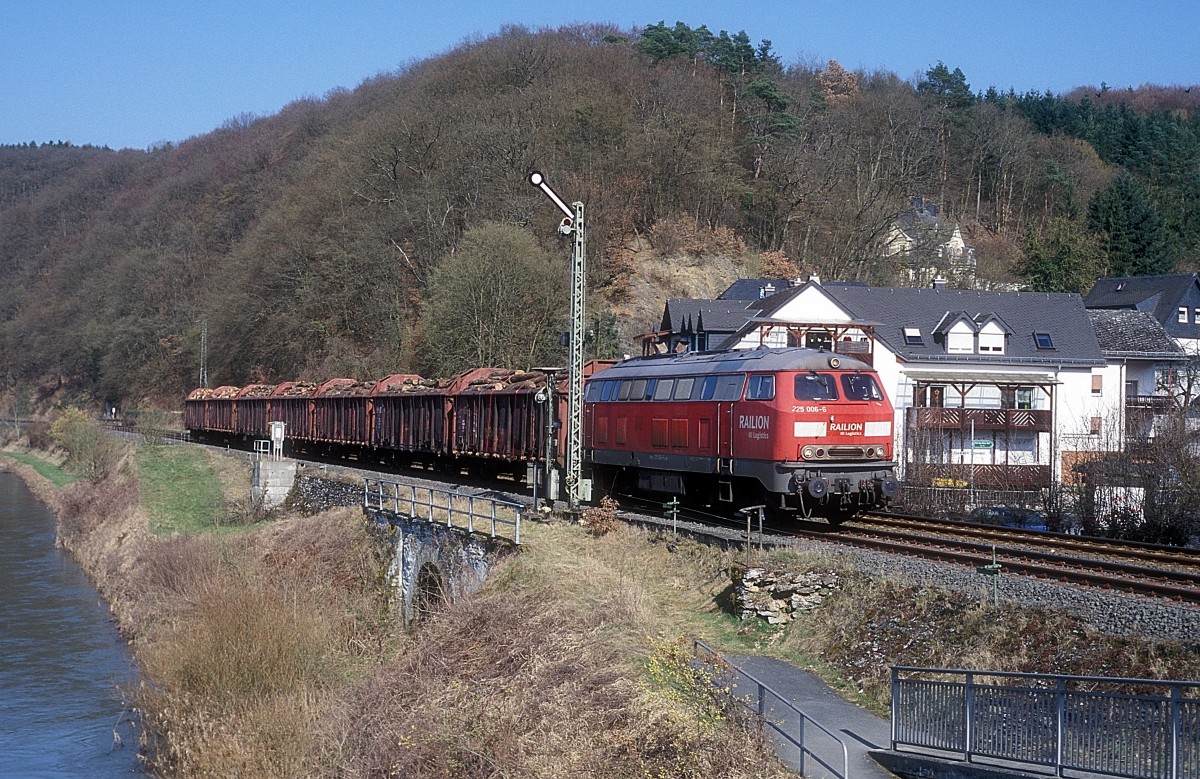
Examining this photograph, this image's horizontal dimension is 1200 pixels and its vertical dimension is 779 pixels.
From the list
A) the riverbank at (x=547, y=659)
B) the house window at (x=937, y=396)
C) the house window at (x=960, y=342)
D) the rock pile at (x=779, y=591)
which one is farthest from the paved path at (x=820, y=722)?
the house window at (x=960, y=342)

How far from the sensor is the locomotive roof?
19516 mm

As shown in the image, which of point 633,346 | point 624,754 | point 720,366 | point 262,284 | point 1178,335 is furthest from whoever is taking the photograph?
point 262,284

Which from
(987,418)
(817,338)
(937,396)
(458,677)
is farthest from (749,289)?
(458,677)

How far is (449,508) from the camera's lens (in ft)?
71.1

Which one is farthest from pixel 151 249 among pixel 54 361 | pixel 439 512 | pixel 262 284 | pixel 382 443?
pixel 439 512

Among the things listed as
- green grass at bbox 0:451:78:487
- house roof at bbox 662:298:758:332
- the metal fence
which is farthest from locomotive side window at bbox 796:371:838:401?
green grass at bbox 0:451:78:487

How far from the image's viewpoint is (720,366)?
21.0m

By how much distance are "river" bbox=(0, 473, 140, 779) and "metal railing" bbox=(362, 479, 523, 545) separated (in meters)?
6.28

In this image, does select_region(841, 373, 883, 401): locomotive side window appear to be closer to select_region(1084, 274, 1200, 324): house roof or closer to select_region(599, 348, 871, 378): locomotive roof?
select_region(599, 348, 871, 378): locomotive roof

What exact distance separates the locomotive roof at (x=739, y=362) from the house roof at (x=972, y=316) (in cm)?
1958

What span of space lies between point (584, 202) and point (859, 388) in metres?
46.2

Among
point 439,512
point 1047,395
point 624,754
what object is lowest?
point 624,754

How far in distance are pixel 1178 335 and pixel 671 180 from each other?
2895 cm

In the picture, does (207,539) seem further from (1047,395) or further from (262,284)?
(262,284)
